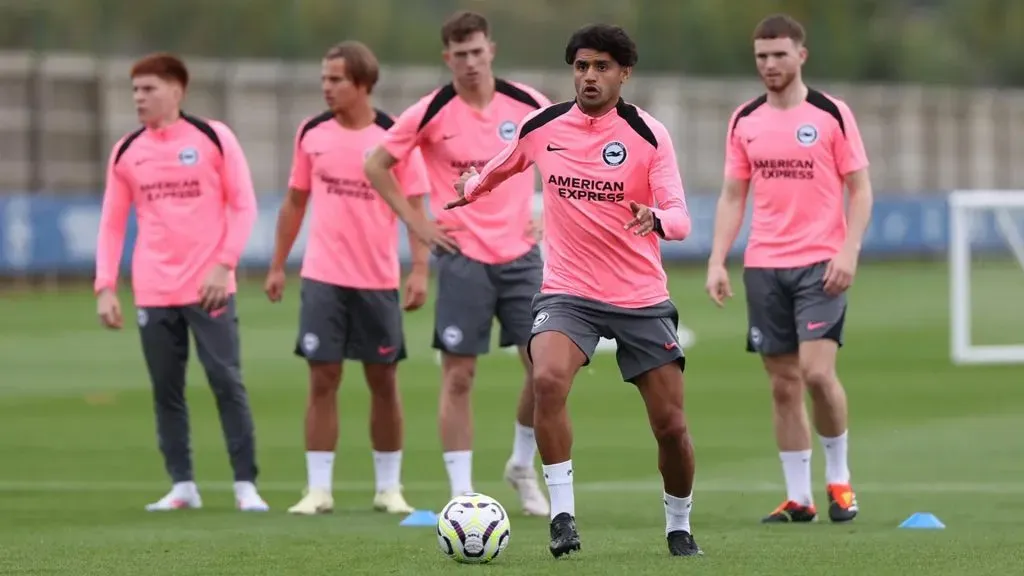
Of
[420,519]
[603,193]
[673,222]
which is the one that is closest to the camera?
[673,222]

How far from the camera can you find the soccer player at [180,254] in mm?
11070

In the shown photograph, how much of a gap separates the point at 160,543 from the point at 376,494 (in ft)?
6.87

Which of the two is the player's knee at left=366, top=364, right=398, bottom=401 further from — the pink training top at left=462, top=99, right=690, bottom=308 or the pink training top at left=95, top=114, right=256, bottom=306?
the pink training top at left=462, top=99, right=690, bottom=308

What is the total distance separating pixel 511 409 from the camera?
54.9 ft

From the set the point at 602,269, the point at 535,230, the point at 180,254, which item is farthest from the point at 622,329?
the point at 180,254

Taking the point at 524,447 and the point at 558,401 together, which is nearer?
the point at 558,401

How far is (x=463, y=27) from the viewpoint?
10531mm

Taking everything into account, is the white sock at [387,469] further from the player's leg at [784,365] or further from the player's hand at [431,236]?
the player's leg at [784,365]

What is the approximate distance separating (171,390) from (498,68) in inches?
1347

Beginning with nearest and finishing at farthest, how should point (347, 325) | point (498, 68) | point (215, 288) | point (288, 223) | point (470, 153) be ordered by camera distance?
point (470, 153), point (215, 288), point (347, 325), point (288, 223), point (498, 68)

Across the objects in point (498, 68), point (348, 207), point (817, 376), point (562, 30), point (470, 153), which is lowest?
point (817, 376)

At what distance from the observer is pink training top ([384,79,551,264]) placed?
10641 millimetres

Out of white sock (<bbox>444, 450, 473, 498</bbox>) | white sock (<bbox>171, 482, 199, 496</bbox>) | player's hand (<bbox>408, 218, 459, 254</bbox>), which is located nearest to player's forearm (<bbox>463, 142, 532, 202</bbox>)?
player's hand (<bbox>408, 218, 459, 254</bbox>)

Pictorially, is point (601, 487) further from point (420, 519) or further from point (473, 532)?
point (473, 532)
